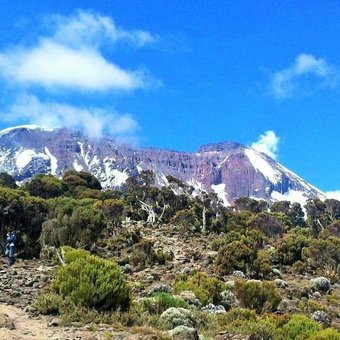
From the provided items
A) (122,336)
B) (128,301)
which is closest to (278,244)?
(128,301)

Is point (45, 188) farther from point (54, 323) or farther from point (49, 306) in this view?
point (54, 323)

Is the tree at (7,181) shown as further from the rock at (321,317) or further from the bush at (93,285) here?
the bush at (93,285)

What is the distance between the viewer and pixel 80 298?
11.0 metres

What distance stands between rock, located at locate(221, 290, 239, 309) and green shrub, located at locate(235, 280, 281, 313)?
0.56 feet

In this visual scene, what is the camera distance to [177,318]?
11477mm

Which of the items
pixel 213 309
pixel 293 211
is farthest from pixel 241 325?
pixel 293 211

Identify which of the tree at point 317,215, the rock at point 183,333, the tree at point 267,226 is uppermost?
the tree at point 317,215

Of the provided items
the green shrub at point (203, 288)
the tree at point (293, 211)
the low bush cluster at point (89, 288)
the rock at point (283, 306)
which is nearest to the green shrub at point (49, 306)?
the low bush cluster at point (89, 288)

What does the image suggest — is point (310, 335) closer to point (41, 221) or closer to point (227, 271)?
point (227, 271)

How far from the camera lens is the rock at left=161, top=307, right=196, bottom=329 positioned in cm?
1127

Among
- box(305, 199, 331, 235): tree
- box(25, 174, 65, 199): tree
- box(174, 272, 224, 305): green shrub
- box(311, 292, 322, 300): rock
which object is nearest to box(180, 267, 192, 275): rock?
box(174, 272, 224, 305): green shrub

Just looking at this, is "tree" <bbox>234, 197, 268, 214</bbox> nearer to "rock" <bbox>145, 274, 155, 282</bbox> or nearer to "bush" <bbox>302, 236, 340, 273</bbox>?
"bush" <bbox>302, 236, 340, 273</bbox>

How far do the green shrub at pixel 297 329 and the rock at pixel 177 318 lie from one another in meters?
2.08

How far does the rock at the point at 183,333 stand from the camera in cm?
1005
